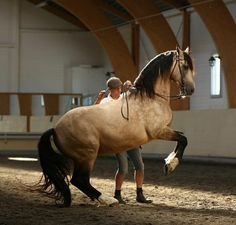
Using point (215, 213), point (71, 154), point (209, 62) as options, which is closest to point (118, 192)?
point (71, 154)

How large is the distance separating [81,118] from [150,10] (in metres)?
15.9

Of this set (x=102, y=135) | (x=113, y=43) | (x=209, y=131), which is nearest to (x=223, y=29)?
(x=209, y=131)

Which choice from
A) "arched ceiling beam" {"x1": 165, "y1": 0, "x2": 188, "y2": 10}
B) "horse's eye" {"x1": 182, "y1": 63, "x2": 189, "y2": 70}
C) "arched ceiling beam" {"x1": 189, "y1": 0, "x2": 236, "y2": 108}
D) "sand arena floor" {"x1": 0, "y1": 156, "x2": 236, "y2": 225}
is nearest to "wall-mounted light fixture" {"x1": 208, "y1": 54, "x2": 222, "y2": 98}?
"arched ceiling beam" {"x1": 189, "y1": 0, "x2": 236, "y2": 108}

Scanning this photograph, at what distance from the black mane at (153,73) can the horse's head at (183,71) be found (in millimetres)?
75

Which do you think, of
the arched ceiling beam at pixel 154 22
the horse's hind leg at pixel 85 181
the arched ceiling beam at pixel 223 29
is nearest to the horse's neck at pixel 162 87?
the horse's hind leg at pixel 85 181

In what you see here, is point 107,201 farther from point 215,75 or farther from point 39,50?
point 39,50

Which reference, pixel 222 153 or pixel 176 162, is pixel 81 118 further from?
pixel 222 153

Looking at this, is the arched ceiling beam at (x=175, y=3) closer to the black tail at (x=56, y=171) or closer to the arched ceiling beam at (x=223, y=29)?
the arched ceiling beam at (x=223, y=29)

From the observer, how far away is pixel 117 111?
8.57 metres

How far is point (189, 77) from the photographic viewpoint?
8828 millimetres

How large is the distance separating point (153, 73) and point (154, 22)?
15.6m

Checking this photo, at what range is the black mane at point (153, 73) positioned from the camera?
344 inches

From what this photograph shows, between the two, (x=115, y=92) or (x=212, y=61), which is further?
(x=212, y=61)

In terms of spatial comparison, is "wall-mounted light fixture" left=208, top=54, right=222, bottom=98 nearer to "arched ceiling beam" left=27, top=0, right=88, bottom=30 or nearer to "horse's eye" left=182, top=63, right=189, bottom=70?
"arched ceiling beam" left=27, top=0, right=88, bottom=30
